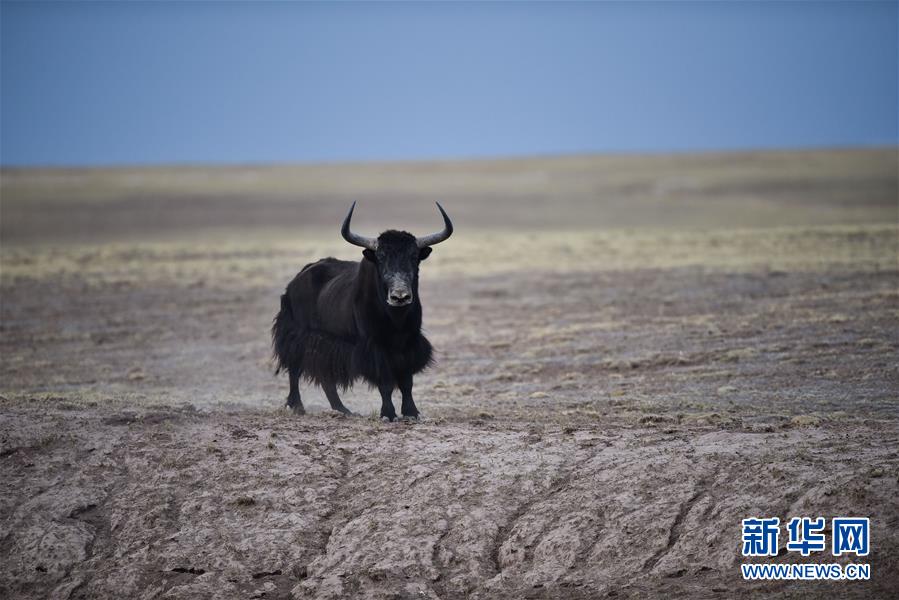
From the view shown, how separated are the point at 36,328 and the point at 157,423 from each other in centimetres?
1197

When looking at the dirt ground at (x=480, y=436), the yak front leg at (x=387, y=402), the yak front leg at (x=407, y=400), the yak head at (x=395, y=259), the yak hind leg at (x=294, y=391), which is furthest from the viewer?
the yak hind leg at (x=294, y=391)

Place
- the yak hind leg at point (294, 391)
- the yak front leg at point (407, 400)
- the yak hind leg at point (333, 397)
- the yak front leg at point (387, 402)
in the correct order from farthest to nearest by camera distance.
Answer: the yak hind leg at point (294, 391) < the yak hind leg at point (333, 397) < the yak front leg at point (407, 400) < the yak front leg at point (387, 402)

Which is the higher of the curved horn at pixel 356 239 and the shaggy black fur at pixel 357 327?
the curved horn at pixel 356 239

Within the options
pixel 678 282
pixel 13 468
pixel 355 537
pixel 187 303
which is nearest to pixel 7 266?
pixel 187 303

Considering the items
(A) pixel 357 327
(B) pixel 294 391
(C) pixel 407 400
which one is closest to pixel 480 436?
(C) pixel 407 400

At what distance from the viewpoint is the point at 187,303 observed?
2406cm

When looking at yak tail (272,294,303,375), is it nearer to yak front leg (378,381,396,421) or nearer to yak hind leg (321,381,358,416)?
yak hind leg (321,381,358,416)

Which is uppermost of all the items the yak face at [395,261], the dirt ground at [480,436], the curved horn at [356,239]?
the curved horn at [356,239]

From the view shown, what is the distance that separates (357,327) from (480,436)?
244cm

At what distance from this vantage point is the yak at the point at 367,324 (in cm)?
1115

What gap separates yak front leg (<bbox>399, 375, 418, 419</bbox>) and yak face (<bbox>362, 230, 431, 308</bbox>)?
0.82m

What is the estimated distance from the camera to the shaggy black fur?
1122 centimetres

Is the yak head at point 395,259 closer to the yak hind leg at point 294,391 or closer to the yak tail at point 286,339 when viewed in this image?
the yak tail at point 286,339

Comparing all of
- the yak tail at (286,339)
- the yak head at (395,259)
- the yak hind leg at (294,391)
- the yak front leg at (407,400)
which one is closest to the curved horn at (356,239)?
the yak head at (395,259)
